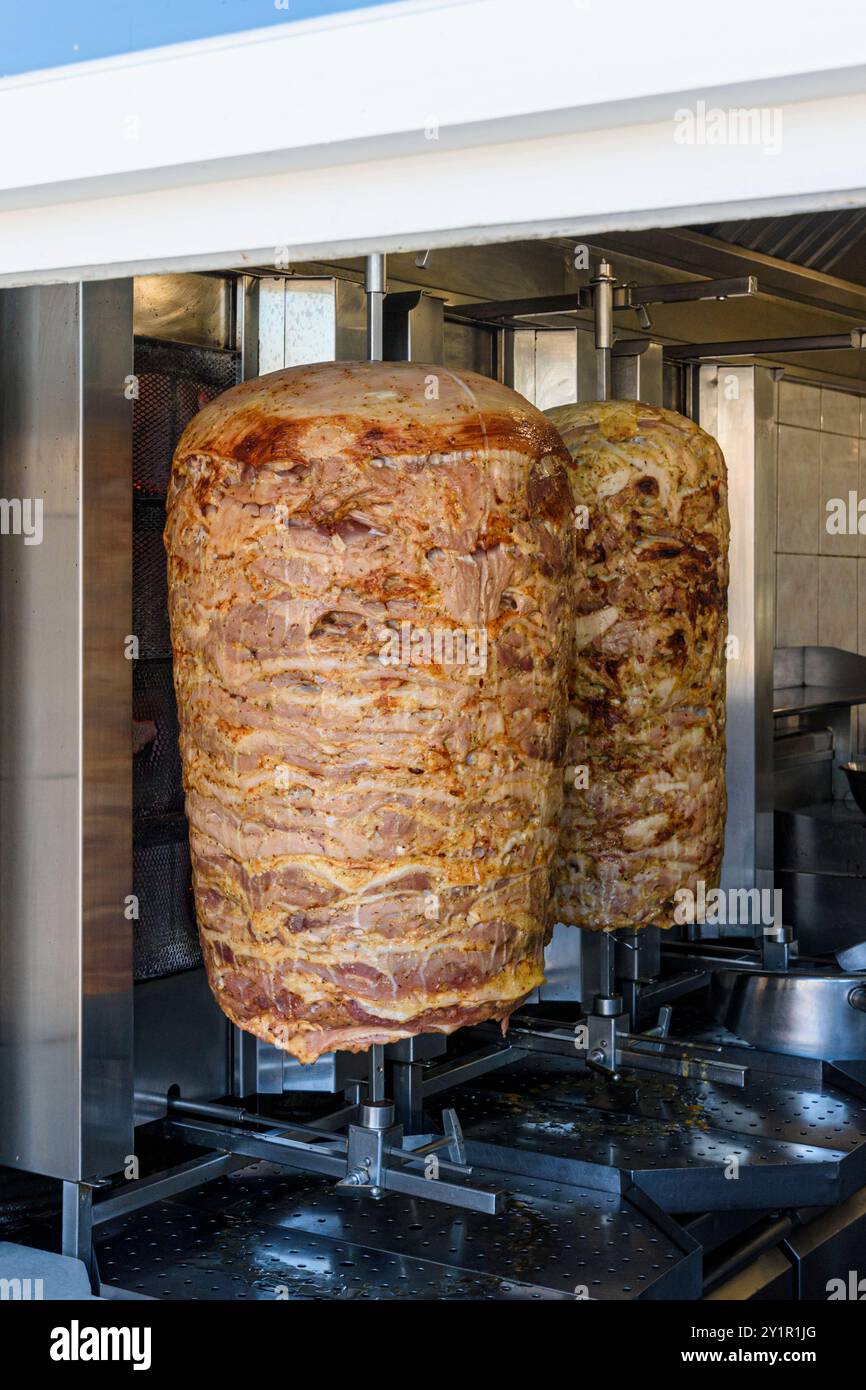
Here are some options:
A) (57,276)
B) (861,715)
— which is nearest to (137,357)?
(57,276)

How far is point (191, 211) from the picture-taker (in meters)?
1.15

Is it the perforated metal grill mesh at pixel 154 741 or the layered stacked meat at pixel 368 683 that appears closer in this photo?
the layered stacked meat at pixel 368 683

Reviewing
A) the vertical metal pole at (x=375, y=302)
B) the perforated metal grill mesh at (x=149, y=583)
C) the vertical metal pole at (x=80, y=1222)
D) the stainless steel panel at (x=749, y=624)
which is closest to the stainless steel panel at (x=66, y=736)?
the vertical metal pole at (x=80, y=1222)

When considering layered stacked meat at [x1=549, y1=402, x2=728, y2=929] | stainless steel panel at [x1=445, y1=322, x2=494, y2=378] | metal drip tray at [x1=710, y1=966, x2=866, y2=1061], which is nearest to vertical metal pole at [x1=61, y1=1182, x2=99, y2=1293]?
layered stacked meat at [x1=549, y1=402, x2=728, y2=929]

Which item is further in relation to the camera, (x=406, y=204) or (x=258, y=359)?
(x=258, y=359)

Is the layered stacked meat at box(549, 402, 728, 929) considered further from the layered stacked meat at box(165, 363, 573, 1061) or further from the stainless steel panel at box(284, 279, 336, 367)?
the layered stacked meat at box(165, 363, 573, 1061)

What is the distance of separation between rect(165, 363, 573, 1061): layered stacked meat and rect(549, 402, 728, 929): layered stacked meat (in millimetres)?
615

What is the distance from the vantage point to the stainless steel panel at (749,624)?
3959mm

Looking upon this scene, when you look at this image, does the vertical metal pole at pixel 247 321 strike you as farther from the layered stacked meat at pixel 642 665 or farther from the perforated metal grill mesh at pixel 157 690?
the layered stacked meat at pixel 642 665

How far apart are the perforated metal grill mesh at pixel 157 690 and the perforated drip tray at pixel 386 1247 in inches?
16.1

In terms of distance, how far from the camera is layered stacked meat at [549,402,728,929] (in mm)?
2389

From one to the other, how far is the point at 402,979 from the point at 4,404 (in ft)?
3.24

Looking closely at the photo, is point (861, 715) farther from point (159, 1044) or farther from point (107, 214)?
point (107, 214)
